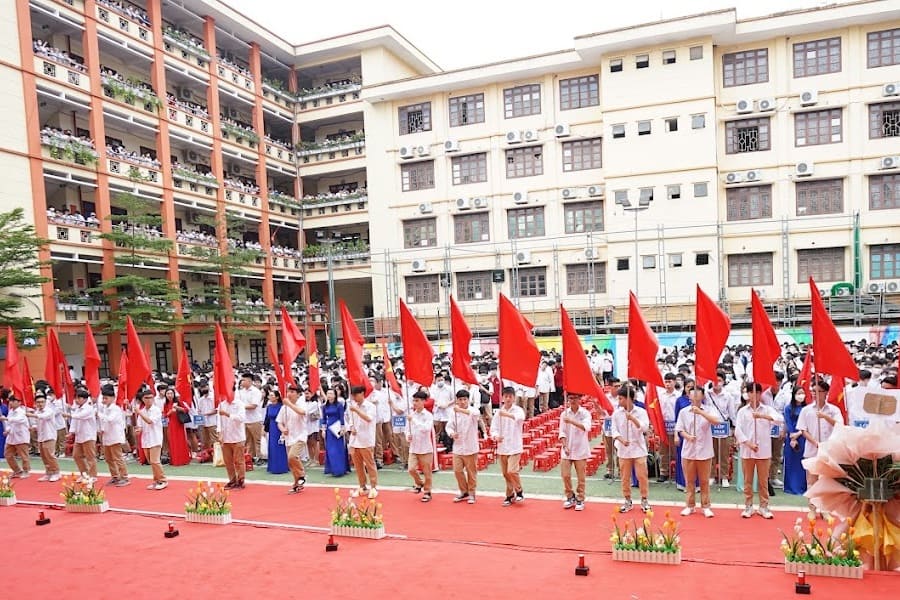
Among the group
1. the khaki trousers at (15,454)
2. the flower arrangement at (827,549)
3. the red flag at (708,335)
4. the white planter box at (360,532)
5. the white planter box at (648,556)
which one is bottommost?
the khaki trousers at (15,454)

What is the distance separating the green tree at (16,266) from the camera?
19281 mm

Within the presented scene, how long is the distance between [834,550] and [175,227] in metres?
27.8

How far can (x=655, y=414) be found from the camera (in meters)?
9.28

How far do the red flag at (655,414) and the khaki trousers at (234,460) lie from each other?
645cm

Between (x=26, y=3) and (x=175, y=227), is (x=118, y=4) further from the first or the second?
(x=175, y=227)

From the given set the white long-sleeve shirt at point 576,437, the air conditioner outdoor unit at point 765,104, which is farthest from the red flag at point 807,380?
the air conditioner outdoor unit at point 765,104

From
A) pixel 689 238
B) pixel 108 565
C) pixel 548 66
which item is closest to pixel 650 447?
pixel 108 565

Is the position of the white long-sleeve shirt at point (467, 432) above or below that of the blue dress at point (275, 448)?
above

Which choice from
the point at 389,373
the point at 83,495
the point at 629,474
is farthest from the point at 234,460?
the point at 629,474

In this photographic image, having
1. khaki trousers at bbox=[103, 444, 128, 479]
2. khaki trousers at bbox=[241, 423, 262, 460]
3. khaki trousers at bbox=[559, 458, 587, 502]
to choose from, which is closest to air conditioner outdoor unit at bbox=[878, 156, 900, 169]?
khaki trousers at bbox=[559, 458, 587, 502]

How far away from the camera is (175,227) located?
92.5ft

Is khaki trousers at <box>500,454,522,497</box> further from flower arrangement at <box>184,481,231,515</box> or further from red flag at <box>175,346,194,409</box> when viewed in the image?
red flag at <box>175,346,194,409</box>

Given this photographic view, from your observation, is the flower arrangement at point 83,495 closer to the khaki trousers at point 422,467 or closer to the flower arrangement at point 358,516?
the flower arrangement at point 358,516

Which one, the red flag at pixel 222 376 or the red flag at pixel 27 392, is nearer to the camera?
the red flag at pixel 222 376
